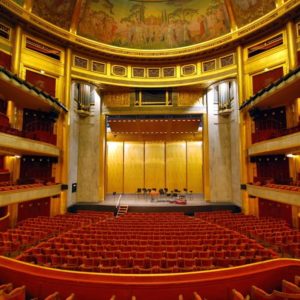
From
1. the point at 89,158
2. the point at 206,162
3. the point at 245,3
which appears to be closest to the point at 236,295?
the point at 206,162

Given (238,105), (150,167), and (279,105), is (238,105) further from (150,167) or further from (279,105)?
(150,167)

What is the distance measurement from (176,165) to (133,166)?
3.56 m

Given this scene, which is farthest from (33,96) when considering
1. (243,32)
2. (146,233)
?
(243,32)

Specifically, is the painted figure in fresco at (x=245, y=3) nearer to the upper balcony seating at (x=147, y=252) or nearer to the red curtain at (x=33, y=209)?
the upper balcony seating at (x=147, y=252)

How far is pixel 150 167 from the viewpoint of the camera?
18125 mm

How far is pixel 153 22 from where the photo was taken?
14.7 metres

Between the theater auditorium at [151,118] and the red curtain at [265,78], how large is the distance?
0.23ft

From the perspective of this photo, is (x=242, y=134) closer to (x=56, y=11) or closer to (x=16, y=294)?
(x=16, y=294)

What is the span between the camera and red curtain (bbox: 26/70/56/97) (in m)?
11.6

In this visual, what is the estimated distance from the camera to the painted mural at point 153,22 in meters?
13.6

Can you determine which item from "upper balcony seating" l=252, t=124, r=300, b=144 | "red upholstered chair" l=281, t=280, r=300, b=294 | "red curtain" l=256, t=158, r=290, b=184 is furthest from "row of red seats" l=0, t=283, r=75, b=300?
"red curtain" l=256, t=158, r=290, b=184

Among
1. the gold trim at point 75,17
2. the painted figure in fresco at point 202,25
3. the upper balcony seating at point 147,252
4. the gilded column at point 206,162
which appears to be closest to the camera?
the upper balcony seating at point 147,252

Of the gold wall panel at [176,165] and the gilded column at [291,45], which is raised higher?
the gilded column at [291,45]

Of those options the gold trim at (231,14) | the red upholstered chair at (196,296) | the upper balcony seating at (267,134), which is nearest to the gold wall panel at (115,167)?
the upper balcony seating at (267,134)
